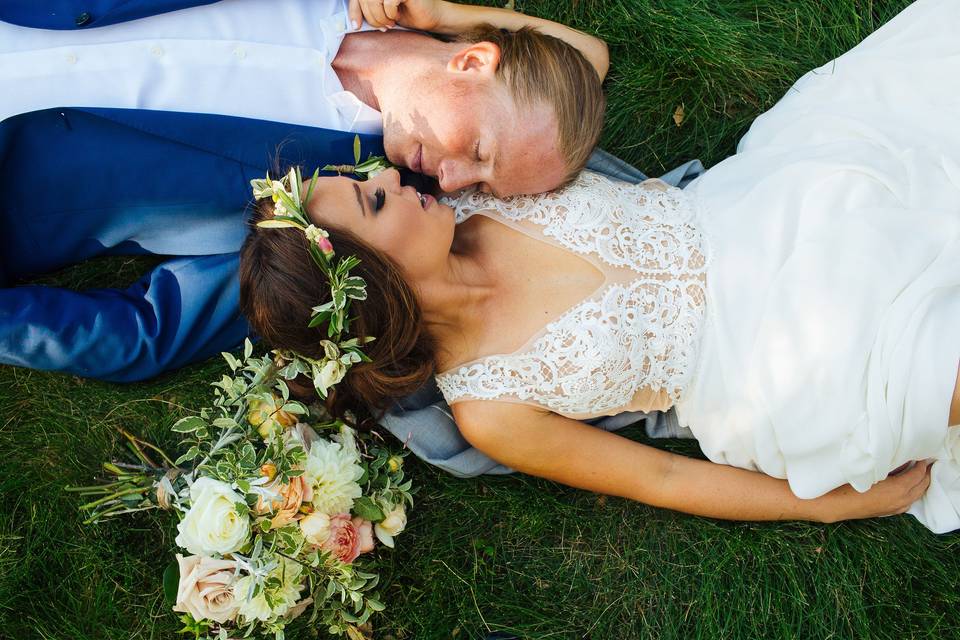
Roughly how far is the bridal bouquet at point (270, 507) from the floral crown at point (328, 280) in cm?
22

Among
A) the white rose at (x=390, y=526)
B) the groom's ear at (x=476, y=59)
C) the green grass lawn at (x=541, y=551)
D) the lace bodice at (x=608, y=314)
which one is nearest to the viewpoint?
the lace bodice at (x=608, y=314)

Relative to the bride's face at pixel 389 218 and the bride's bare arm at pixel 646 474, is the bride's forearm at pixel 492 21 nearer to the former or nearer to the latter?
the bride's face at pixel 389 218

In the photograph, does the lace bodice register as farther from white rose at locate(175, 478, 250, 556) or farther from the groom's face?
white rose at locate(175, 478, 250, 556)

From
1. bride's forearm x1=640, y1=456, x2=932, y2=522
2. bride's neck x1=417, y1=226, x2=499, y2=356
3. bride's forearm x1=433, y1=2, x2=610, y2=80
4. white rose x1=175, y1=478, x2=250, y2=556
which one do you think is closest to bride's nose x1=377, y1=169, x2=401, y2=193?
bride's neck x1=417, y1=226, x2=499, y2=356

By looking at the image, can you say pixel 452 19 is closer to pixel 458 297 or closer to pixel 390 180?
pixel 390 180

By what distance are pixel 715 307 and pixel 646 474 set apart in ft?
2.72

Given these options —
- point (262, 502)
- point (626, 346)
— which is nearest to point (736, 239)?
point (626, 346)

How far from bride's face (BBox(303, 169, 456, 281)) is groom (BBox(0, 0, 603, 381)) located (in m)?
0.33

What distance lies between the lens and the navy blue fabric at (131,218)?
344 cm

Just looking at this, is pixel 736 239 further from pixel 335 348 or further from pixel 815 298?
pixel 335 348

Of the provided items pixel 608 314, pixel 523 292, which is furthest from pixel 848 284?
pixel 523 292

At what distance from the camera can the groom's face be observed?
3207 mm

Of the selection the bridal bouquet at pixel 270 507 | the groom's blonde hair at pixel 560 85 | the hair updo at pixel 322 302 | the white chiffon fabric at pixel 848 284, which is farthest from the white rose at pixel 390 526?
the groom's blonde hair at pixel 560 85

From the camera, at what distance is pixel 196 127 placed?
340cm
